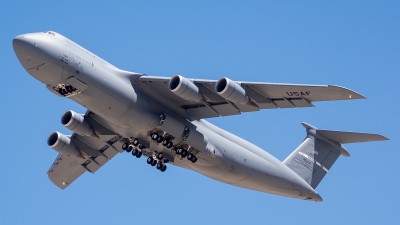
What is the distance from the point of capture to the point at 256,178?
24.0m

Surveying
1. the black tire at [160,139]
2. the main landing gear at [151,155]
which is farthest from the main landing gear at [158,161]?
the black tire at [160,139]

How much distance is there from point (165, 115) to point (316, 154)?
25.9 feet

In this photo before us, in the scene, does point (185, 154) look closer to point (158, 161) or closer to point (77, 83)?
point (158, 161)

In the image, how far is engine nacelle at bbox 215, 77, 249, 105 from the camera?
66.7ft

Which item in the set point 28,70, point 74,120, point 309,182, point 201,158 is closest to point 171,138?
point 201,158

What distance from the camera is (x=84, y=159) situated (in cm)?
2641

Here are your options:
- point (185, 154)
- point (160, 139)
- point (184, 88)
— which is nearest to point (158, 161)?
point (185, 154)

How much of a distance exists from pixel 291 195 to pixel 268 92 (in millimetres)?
5416

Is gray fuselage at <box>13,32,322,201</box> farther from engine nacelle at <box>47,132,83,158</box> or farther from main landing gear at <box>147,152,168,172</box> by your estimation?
engine nacelle at <box>47,132,83,158</box>

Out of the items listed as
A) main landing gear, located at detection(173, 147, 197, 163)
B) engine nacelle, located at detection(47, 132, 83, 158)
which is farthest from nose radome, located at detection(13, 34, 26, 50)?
main landing gear, located at detection(173, 147, 197, 163)

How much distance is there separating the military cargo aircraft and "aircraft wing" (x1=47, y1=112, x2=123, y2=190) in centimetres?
4

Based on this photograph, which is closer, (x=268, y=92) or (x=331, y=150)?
(x=268, y=92)

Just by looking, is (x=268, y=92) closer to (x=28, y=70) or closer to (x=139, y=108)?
(x=139, y=108)

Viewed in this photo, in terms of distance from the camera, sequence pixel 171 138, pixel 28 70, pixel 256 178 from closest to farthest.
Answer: pixel 28 70, pixel 171 138, pixel 256 178
